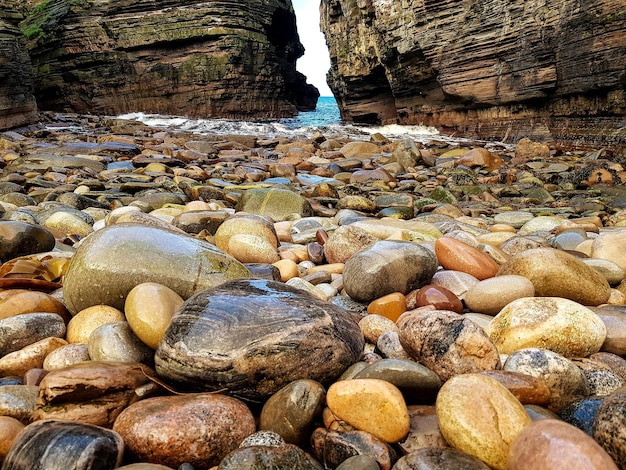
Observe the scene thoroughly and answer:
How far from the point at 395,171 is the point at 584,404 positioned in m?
8.57

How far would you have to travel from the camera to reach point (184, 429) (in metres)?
1.44

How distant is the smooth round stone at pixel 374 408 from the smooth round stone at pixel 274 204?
3869 millimetres

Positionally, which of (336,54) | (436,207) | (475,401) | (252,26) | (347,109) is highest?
(252,26)

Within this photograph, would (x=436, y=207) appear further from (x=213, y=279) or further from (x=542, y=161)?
(x=542, y=161)

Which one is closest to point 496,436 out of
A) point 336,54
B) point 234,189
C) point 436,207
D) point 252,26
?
point 436,207

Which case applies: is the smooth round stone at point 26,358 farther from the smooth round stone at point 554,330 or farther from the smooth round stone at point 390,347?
the smooth round stone at point 554,330

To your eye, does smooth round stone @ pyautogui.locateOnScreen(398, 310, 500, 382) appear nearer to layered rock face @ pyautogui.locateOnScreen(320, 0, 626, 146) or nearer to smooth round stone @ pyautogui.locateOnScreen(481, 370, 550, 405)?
smooth round stone @ pyautogui.locateOnScreen(481, 370, 550, 405)

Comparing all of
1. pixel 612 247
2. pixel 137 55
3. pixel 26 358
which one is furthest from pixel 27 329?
pixel 137 55

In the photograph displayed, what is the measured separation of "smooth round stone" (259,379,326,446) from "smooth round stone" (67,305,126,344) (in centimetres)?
103

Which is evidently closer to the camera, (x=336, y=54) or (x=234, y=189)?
(x=234, y=189)

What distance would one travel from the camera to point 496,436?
1272 millimetres

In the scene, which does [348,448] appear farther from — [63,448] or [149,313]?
[149,313]

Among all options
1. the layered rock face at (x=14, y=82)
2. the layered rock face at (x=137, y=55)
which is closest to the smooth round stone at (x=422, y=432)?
the layered rock face at (x=14, y=82)

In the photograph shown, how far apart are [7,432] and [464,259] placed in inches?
105
